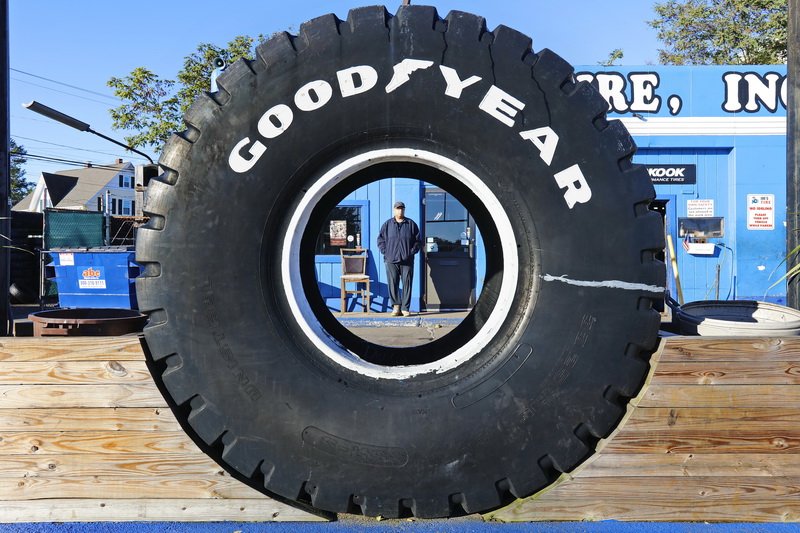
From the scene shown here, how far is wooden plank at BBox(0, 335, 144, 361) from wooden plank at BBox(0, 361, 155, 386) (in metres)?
0.02

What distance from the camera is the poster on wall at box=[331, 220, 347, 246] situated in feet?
36.9

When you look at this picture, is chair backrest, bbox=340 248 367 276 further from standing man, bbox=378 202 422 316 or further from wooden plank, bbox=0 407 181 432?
wooden plank, bbox=0 407 181 432

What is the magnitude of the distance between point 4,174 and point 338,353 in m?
1.83

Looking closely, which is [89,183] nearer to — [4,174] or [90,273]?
[90,273]

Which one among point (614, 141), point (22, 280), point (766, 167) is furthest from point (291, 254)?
point (22, 280)

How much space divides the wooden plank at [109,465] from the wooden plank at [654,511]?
95 cm

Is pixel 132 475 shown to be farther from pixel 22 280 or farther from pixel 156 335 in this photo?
pixel 22 280

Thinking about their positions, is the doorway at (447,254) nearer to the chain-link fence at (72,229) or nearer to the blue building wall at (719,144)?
the blue building wall at (719,144)

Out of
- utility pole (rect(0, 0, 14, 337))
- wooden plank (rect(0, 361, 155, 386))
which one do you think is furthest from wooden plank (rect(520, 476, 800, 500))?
utility pole (rect(0, 0, 14, 337))

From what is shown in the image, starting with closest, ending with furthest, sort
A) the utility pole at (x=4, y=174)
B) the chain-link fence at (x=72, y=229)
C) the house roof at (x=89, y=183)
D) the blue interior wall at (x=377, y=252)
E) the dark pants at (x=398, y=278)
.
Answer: the utility pole at (x=4, y=174)
the dark pants at (x=398, y=278)
the blue interior wall at (x=377, y=252)
the chain-link fence at (x=72, y=229)
the house roof at (x=89, y=183)

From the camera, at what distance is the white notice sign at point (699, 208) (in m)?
10.9

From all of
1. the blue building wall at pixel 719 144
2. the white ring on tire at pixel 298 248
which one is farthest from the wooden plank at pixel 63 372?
the blue building wall at pixel 719 144

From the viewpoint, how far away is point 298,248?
1744 mm

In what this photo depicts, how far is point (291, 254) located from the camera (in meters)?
1.73
